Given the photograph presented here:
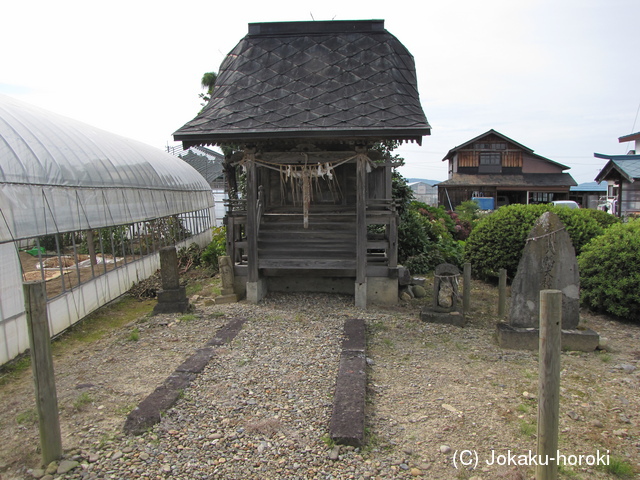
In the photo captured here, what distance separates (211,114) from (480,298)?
730 cm

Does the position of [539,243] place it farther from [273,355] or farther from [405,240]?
[405,240]

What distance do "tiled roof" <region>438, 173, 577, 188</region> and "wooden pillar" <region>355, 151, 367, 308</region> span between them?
26088 millimetres

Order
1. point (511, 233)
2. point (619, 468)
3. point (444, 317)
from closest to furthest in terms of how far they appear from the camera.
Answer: point (619, 468), point (444, 317), point (511, 233)

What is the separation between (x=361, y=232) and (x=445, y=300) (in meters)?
2.18

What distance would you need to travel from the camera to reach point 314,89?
945cm

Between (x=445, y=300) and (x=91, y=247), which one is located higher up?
(x=91, y=247)

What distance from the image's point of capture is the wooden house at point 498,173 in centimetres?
3334

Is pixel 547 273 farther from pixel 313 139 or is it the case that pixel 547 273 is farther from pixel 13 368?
pixel 13 368

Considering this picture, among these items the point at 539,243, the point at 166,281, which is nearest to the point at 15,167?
the point at 166,281

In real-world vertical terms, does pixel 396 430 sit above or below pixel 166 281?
below

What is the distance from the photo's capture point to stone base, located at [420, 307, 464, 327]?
822 centimetres

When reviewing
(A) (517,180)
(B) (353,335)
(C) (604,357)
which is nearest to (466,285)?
(C) (604,357)

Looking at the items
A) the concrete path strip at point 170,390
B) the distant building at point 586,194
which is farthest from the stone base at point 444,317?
the distant building at point 586,194

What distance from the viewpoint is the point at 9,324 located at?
6.87 meters
